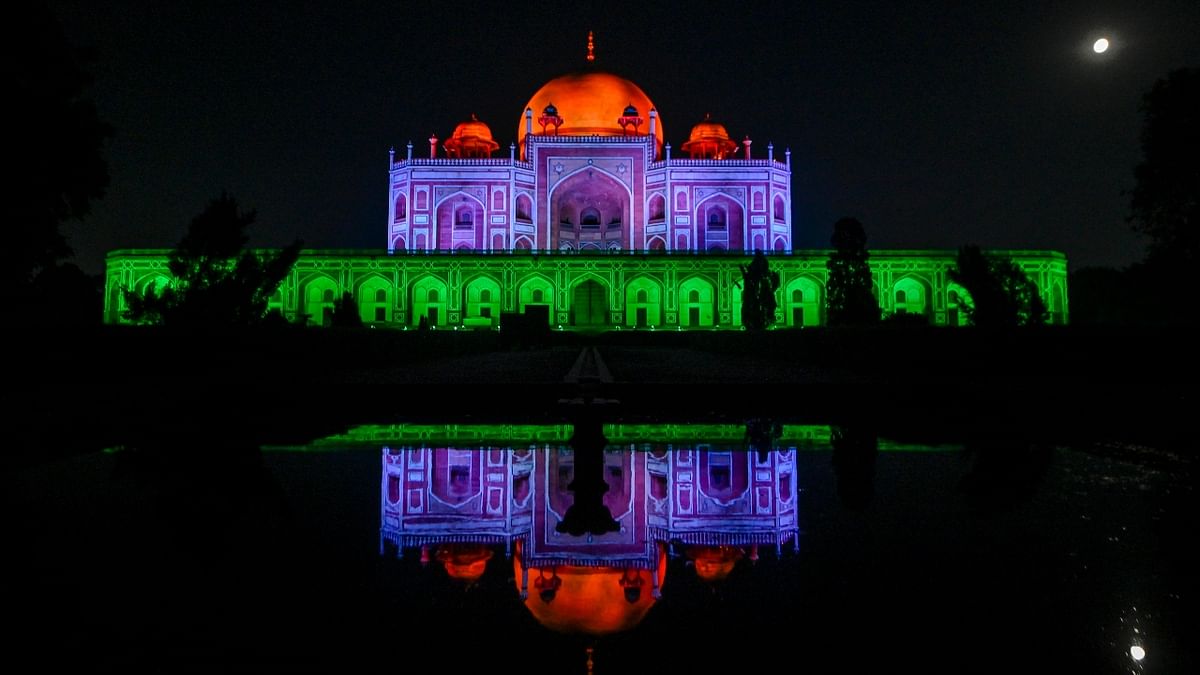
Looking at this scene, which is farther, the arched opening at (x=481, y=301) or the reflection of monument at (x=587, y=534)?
the arched opening at (x=481, y=301)

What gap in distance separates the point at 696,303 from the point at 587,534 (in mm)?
33847

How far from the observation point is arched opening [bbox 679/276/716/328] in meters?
35.9

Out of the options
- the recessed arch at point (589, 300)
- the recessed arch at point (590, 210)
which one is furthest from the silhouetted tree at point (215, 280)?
the recessed arch at point (590, 210)

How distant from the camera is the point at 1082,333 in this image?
34.2 ft

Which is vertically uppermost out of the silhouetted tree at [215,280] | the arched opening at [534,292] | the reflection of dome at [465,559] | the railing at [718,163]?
the railing at [718,163]

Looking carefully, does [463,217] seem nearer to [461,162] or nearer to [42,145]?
[461,162]

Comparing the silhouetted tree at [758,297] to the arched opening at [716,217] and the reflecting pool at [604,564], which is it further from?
the reflecting pool at [604,564]

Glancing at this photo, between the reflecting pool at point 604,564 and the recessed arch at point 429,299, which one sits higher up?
the recessed arch at point 429,299

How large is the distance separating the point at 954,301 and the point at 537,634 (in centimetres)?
3788

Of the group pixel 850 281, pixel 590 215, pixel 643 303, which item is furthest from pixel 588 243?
pixel 850 281

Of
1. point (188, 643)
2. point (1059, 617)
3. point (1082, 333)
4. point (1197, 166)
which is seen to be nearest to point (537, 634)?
point (188, 643)

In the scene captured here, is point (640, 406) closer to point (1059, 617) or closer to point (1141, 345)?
point (1059, 617)

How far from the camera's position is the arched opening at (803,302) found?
36.0 metres

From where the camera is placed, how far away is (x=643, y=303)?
36.2m
